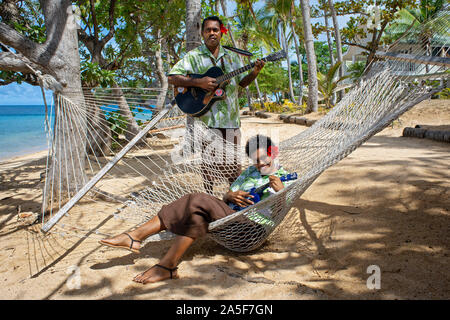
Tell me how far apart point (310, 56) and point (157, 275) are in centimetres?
711

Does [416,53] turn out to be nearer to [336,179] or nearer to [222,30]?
[336,179]

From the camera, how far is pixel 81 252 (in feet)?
6.31

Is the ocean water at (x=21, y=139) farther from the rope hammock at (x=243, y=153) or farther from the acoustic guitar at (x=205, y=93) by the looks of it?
the acoustic guitar at (x=205, y=93)

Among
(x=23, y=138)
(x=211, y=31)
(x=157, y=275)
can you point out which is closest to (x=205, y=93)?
(x=211, y=31)

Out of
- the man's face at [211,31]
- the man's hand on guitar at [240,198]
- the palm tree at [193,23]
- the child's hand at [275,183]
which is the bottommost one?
the man's hand on guitar at [240,198]

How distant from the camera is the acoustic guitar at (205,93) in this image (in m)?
2.16

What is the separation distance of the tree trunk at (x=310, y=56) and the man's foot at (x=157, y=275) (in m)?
6.81

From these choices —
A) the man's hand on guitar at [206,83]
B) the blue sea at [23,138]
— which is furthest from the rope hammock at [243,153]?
the blue sea at [23,138]

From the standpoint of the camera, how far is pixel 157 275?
1494 millimetres

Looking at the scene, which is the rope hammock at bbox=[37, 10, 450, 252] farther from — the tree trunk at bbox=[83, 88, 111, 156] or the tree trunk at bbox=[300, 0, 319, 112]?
the tree trunk at bbox=[300, 0, 319, 112]

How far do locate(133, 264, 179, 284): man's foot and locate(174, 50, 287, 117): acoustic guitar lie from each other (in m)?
1.12

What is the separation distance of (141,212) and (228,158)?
0.71 meters
